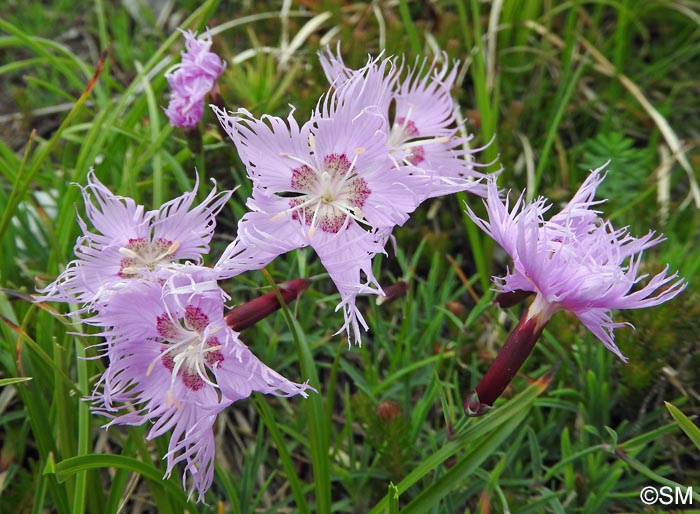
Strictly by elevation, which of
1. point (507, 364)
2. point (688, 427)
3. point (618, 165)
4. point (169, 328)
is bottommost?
point (618, 165)

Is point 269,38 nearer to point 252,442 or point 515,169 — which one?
point 515,169

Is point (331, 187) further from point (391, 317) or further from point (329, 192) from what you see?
point (391, 317)

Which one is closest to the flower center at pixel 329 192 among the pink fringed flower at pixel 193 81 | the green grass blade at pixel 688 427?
the pink fringed flower at pixel 193 81

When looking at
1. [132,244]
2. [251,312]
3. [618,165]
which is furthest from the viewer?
[618,165]

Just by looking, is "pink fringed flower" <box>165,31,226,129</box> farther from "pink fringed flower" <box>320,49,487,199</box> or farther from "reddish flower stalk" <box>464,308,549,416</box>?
"reddish flower stalk" <box>464,308,549,416</box>

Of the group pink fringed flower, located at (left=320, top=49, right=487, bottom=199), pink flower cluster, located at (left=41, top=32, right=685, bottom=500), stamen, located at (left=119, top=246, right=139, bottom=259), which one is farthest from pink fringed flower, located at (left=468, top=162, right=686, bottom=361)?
stamen, located at (left=119, top=246, right=139, bottom=259)

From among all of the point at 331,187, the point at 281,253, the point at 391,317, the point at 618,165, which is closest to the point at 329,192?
the point at 331,187
